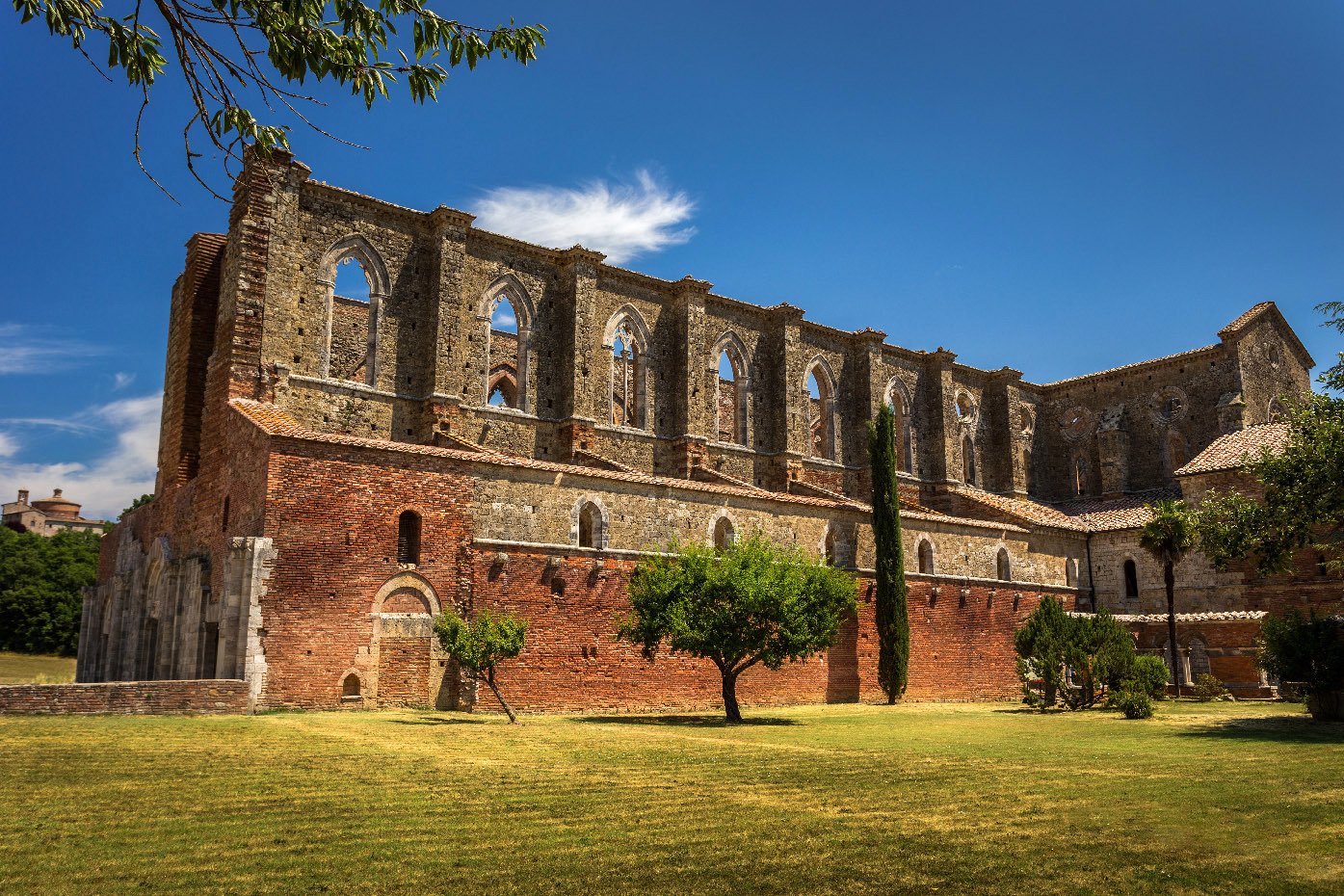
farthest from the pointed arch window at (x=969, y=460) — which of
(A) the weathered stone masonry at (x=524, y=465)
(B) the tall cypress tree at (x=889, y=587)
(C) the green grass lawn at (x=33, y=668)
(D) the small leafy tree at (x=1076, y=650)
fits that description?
(C) the green grass lawn at (x=33, y=668)

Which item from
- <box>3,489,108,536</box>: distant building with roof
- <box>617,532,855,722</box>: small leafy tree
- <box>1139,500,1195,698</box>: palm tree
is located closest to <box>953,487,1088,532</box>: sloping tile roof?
<box>1139,500,1195,698</box>: palm tree

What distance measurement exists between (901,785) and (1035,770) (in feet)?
7.69

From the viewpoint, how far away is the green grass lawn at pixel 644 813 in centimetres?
674

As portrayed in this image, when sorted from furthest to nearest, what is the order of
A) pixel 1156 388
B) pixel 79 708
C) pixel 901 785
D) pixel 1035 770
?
1. pixel 1156 388
2. pixel 79 708
3. pixel 1035 770
4. pixel 901 785

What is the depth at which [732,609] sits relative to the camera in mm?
21156

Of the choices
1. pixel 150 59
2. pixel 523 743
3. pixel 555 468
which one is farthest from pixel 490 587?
pixel 150 59

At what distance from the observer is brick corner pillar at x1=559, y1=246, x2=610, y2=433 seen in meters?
30.6

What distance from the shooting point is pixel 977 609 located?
32562 mm

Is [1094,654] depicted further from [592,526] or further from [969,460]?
[969,460]

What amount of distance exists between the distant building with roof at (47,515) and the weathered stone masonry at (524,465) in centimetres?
8610

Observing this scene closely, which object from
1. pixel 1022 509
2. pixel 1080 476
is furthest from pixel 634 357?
pixel 1080 476

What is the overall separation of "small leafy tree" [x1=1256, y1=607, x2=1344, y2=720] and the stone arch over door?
16.9 m

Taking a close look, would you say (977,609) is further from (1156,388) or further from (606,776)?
(606,776)

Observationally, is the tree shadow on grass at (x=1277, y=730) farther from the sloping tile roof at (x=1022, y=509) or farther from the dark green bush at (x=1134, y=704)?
the sloping tile roof at (x=1022, y=509)
